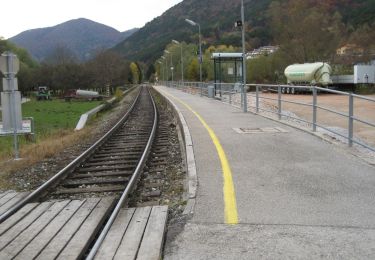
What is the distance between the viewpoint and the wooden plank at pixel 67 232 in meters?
5.42

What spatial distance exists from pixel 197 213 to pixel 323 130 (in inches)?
338

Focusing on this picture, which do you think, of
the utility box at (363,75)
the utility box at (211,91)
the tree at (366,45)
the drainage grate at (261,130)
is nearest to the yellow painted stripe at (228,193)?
the drainage grate at (261,130)

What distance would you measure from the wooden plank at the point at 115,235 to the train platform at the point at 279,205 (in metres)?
0.56

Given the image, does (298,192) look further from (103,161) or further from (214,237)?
(103,161)

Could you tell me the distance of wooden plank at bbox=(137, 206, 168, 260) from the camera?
514cm

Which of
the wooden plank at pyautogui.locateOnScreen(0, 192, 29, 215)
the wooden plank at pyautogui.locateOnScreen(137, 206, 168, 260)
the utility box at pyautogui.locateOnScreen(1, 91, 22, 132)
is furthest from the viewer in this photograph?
the utility box at pyautogui.locateOnScreen(1, 91, 22, 132)

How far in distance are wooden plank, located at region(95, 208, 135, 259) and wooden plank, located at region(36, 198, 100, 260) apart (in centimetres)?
46

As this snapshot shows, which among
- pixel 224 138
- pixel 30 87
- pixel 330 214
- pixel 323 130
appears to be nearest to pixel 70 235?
pixel 330 214

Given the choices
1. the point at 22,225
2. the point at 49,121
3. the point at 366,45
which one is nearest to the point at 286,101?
the point at 22,225

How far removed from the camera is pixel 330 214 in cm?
633

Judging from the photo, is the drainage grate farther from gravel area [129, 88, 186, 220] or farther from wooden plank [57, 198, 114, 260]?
wooden plank [57, 198, 114, 260]

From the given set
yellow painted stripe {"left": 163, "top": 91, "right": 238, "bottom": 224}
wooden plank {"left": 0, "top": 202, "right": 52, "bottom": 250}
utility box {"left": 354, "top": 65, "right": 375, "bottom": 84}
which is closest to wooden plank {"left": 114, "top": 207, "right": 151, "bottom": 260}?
yellow painted stripe {"left": 163, "top": 91, "right": 238, "bottom": 224}

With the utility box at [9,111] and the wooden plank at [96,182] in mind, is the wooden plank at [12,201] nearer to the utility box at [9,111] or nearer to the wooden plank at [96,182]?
the wooden plank at [96,182]

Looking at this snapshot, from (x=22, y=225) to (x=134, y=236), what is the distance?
5.75 ft
